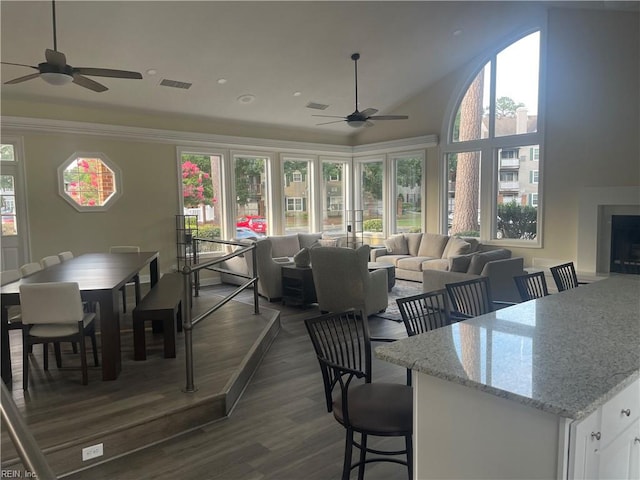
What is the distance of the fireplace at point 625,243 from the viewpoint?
723 centimetres

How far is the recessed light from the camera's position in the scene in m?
8.22

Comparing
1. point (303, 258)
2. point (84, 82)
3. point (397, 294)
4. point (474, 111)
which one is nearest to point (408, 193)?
point (474, 111)

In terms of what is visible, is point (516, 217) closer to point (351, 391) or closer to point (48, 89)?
point (351, 391)

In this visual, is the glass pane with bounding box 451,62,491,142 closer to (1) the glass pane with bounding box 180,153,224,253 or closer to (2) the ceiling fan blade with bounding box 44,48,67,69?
(1) the glass pane with bounding box 180,153,224,253

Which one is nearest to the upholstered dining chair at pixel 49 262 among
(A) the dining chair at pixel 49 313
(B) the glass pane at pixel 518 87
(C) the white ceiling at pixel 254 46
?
(A) the dining chair at pixel 49 313

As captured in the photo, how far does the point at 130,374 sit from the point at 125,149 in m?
5.28

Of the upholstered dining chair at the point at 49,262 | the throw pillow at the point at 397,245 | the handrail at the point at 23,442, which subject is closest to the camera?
the handrail at the point at 23,442

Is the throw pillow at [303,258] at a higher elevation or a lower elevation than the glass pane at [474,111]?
lower

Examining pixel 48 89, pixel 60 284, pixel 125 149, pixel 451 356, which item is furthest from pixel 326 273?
pixel 48 89

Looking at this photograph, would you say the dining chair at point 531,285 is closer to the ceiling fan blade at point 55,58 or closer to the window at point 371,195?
the ceiling fan blade at point 55,58

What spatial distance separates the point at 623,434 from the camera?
164 centimetres

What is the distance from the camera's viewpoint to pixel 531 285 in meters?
3.46

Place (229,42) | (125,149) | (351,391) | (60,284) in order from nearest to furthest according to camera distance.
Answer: (351,391) → (60,284) → (229,42) → (125,149)

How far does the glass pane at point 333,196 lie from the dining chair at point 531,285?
7.72 metres
